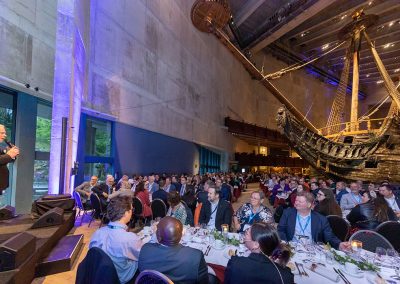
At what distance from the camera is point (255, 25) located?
2036cm

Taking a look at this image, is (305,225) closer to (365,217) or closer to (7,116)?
(365,217)

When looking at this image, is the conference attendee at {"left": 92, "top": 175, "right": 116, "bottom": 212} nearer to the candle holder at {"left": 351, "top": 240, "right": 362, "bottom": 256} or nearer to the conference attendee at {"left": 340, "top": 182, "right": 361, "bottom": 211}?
the candle holder at {"left": 351, "top": 240, "right": 362, "bottom": 256}

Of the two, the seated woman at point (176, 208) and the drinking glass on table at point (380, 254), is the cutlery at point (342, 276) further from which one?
the seated woman at point (176, 208)

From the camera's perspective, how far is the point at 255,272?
1544 millimetres

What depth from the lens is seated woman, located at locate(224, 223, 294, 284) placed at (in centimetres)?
152

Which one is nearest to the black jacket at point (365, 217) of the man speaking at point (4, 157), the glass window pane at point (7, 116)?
the man speaking at point (4, 157)

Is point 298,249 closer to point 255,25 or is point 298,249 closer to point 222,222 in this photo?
point 222,222

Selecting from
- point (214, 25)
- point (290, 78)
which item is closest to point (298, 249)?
point (214, 25)

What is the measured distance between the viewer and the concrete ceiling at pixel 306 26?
16.2 meters

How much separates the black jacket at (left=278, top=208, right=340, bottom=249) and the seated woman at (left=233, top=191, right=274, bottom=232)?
0.25m

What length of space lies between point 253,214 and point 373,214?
167 cm

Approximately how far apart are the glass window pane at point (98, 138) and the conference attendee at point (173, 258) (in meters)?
7.10

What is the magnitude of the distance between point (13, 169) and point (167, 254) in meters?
6.07

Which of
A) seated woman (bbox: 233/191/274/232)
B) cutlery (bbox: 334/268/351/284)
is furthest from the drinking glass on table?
seated woman (bbox: 233/191/274/232)
